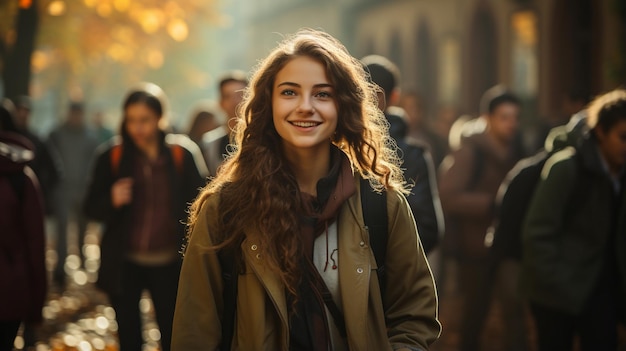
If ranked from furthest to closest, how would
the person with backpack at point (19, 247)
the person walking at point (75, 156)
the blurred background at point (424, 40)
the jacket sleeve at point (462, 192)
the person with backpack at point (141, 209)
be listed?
the person walking at point (75, 156) < the blurred background at point (424, 40) < the jacket sleeve at point (462, 192) < the person with backpack at point (141, 209) < the person with backpack at point (19, 247)

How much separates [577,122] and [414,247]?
11.0ft

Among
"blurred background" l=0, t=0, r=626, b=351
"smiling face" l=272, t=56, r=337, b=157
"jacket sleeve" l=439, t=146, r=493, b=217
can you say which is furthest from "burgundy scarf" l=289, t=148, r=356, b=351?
"jacket sleeve" l=439, t=146, r=493, b=217

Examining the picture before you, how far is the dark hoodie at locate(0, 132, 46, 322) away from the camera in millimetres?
6406

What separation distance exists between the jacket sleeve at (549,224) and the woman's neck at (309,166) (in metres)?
2.62

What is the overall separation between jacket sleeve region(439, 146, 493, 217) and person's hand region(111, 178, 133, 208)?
8.72ft

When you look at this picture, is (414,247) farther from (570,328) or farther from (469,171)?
(469,171)

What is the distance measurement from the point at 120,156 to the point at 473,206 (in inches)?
111

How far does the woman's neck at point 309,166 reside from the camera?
432cm

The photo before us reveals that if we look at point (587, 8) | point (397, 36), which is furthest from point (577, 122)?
point (397, 36)

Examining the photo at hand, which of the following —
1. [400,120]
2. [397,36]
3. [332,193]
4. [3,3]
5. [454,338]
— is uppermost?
[397,36]

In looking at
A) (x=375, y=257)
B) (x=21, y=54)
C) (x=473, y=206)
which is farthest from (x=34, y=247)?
(x=21, y=54)

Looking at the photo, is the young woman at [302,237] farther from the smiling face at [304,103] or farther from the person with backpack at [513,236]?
the person with backpack at [513,236]

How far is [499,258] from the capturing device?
8.00m

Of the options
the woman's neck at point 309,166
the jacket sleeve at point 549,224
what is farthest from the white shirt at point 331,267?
the jacket sleeve at point 549,224
